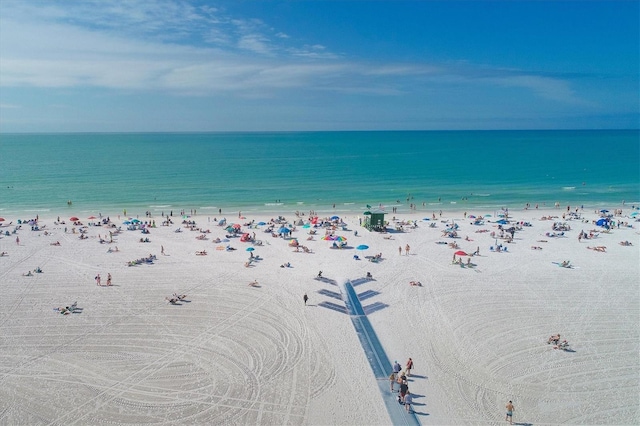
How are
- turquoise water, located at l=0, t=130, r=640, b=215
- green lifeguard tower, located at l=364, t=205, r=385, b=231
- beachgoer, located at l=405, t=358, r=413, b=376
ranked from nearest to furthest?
beachgoer, located at l=405, t=358, r=413, b=376, green lifeguard tower, located at l=364, t=205, r=385, b=231, turquoise water, located at l=0, t=130, r=640, b=215

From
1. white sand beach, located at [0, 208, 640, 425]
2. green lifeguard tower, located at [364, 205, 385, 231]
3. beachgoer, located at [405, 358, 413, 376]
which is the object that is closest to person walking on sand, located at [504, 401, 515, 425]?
white sand beach, located at [0, 208, 640, 425]

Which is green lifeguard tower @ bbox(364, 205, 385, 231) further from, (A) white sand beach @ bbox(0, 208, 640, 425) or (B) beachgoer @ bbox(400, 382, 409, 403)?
(B) beachgoer @ bbox(400, 382, 409, 403)

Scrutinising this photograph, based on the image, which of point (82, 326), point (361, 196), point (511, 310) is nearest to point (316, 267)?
point (511, 310)

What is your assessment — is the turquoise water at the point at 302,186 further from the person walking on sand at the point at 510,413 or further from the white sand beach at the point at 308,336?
the person walking on sand at the point at 510,413

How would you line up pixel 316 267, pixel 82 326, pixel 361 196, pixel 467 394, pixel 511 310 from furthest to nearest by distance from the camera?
pixel 361 196 < pixel 316 267 < pixel 511 310 < pixel 82 326 < pixel 467 394

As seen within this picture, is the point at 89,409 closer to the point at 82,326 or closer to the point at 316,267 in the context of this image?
the point at 82,326

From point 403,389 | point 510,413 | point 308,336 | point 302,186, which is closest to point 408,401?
point 403,389
